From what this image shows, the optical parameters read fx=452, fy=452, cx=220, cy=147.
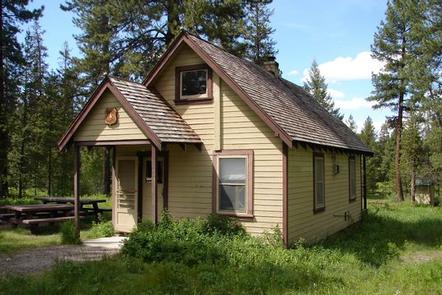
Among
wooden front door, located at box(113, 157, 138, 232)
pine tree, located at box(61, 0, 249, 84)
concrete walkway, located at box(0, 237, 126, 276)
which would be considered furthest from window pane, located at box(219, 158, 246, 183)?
pine tree, located at box(61, 0, 249, 84)

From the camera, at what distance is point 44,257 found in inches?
429

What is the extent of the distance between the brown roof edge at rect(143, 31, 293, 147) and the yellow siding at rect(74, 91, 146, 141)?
1.76 metres

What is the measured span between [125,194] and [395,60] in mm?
27710

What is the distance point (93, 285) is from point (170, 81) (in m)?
7.26

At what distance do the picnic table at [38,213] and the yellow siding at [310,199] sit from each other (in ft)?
27.1

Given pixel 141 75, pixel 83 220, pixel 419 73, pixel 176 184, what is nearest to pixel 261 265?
pixel 176 184

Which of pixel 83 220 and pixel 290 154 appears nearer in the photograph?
pixel 290 154

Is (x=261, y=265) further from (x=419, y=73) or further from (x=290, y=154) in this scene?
(x=419, y=73)

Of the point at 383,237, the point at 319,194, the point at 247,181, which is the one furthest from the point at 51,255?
the point at 383,237

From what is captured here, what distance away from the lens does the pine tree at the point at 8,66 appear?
26375mm

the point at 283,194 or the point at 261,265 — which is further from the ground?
the point at 283,194

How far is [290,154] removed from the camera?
39.9ft

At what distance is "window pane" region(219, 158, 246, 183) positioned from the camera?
12.4 m

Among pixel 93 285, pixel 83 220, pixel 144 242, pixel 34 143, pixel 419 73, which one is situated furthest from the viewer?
pixel 419 73
